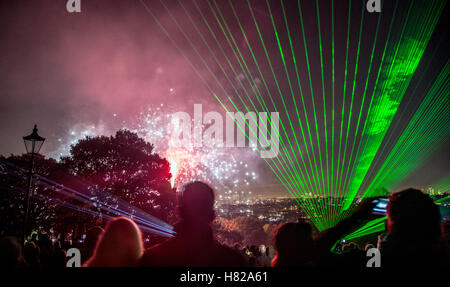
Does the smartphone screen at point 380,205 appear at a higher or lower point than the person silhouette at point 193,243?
higher

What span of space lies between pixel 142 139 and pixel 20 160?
12.1 metres

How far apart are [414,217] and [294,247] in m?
1.36

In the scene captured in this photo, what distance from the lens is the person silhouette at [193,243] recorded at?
2480mm

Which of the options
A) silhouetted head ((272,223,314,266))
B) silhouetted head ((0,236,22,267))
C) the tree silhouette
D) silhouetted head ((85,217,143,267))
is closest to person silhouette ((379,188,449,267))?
silhouetted head ((272,223,314,266))

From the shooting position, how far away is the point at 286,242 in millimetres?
3031

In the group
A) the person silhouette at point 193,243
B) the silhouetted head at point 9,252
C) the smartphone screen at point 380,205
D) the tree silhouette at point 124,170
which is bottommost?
the silhouetted head at point 9,252

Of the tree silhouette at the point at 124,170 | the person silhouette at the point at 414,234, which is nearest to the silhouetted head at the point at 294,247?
the person silhouette at the point at 414,234

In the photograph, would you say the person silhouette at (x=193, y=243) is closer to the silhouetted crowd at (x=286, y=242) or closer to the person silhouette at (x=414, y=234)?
the silhouetted crowd at (x=286, y=242)

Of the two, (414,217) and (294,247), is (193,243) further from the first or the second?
(414,217)

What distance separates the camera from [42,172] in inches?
928

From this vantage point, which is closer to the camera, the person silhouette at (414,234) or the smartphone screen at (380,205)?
the person silhouette at (414,234)

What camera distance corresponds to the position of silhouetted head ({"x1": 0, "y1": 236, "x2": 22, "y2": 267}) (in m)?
3.19
